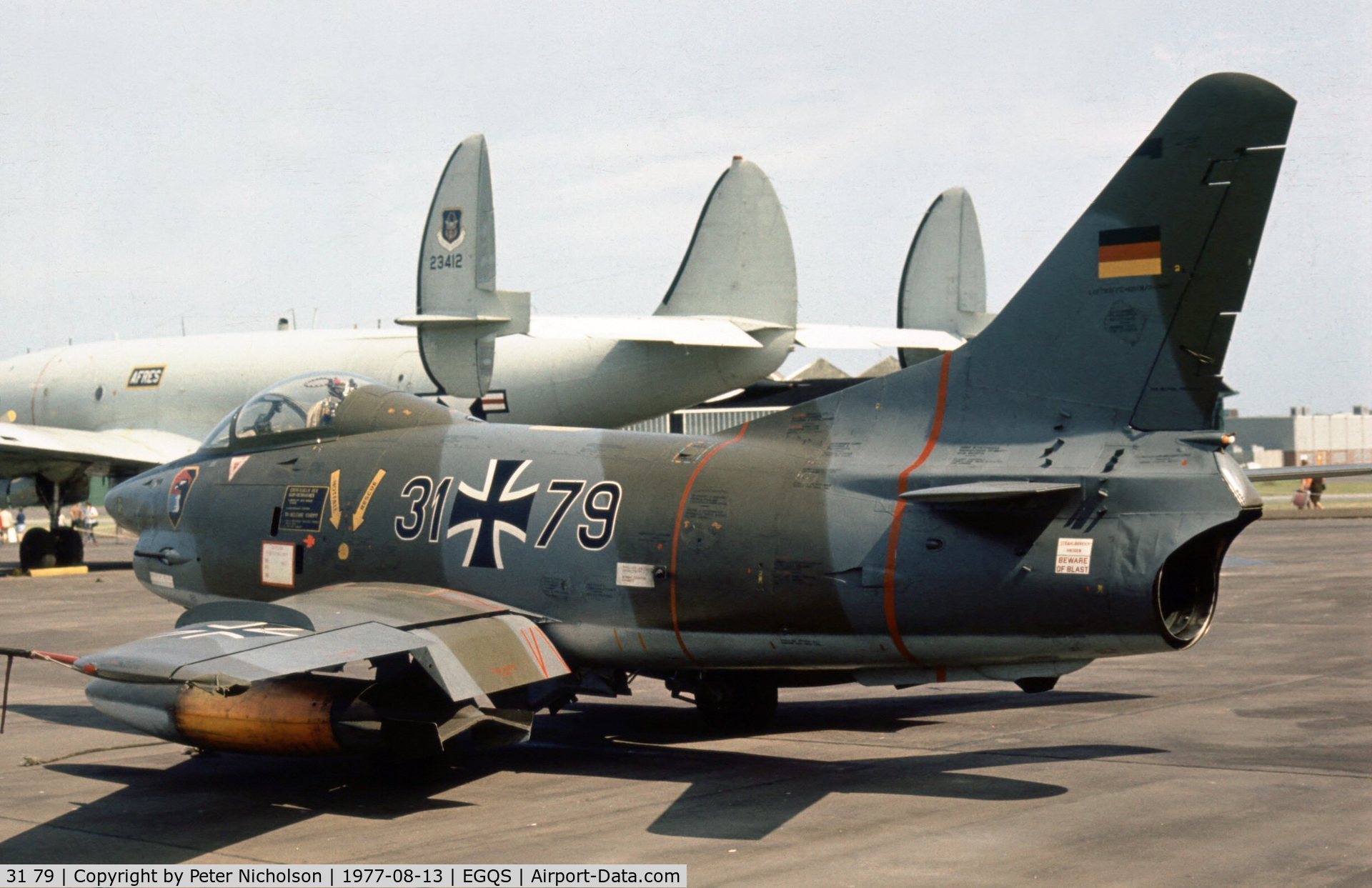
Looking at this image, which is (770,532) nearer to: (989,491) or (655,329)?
(989,491)

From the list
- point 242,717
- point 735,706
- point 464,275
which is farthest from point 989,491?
point 464,275

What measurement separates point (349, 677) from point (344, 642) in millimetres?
1080

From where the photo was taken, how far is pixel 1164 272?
892 centimetres

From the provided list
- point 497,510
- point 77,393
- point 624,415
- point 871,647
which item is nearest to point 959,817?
point 871,647

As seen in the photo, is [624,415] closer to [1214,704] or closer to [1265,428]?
[1214,704]

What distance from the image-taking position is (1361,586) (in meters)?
22.5

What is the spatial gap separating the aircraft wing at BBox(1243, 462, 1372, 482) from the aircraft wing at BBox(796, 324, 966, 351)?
62.5 ft

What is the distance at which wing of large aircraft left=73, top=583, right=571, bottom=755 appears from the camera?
9211 mm

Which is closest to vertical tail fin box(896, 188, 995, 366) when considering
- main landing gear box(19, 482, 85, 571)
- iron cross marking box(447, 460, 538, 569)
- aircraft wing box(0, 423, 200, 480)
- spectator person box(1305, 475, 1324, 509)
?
aircraft wing box(0, 423, 200, 480)

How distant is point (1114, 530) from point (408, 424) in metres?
6.36

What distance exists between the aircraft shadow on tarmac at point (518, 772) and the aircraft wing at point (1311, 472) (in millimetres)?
2393

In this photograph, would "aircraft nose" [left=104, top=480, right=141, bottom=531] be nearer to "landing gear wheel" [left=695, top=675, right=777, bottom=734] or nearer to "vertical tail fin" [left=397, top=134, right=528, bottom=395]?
"landing gear wheel" [left=695, top=675, right=777, bottom=734]

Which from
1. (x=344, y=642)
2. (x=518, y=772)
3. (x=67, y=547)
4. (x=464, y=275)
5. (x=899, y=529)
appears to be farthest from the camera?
(x=67, y=547)

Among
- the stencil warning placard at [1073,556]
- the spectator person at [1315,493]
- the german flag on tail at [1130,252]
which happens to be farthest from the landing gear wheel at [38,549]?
the spectator person at [1315,493]
